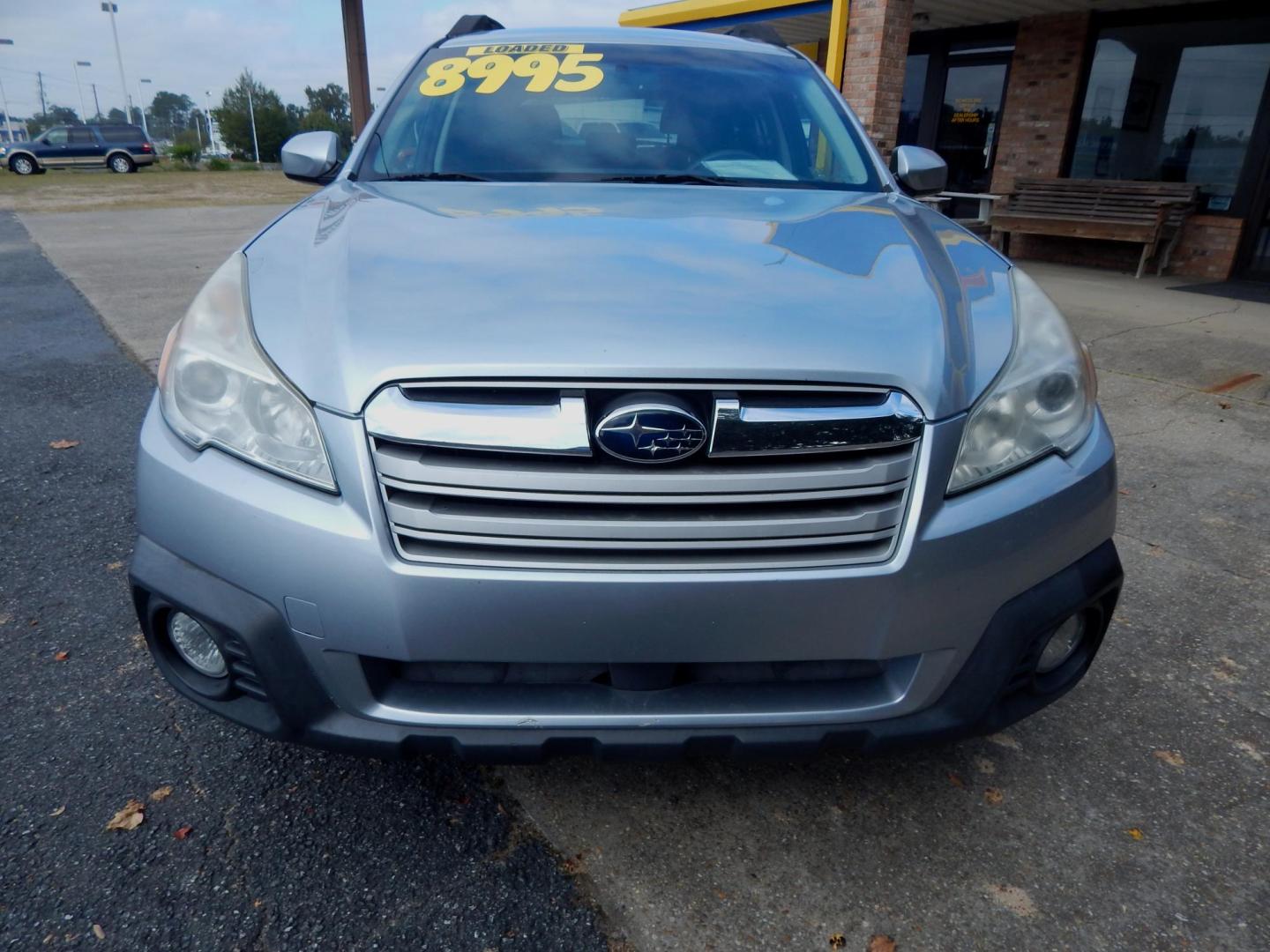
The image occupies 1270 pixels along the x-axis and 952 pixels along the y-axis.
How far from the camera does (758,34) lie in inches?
146

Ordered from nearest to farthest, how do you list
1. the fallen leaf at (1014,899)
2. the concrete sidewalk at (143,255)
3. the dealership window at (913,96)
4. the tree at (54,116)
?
the fallen leaf at (1014,899) → the concrete sidewalk at (143,255) → the dealership window at (913,96) → the tree at (54,116)

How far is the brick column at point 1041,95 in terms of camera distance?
1057 cm

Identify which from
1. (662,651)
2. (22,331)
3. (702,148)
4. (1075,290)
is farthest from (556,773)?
(1075,290)

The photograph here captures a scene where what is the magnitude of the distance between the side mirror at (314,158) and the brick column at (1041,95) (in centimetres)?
1041

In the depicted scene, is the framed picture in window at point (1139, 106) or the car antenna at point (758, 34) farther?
the framed picture in window at point (1139, 106)

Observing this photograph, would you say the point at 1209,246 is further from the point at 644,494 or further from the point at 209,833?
the point at 209,833

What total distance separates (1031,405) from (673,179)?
131cm

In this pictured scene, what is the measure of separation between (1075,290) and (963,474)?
27.5 ft

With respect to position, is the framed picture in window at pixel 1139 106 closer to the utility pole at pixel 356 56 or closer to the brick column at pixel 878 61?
the brick column at pixel 878 61

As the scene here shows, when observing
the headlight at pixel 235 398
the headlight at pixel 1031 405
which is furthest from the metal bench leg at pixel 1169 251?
the headlight at pixel 235 398

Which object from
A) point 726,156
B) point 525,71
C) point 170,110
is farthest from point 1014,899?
point 170,110

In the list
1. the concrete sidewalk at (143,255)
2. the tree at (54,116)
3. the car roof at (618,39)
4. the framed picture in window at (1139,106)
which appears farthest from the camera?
the tree at (54,116)

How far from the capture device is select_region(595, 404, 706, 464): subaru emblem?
1.39 metres

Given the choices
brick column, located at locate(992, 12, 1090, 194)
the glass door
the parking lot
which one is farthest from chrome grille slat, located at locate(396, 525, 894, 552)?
the glass door
